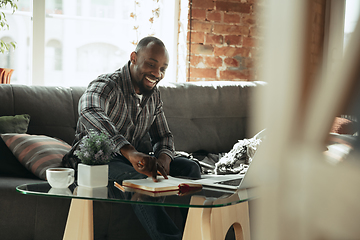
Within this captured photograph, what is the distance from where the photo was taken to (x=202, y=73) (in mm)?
3141

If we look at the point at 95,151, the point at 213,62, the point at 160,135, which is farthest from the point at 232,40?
the point at 95,151

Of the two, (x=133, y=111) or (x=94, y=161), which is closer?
(x=94, y=161)

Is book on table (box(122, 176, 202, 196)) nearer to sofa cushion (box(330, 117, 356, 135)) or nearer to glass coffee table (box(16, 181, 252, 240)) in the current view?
glass coffee table (box(16, 181, 252, 240))

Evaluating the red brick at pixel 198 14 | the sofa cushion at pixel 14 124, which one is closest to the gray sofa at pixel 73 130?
the sofa cushion at pixel 14 124

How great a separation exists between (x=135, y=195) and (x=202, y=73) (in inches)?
84.6

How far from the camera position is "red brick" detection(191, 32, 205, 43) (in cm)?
311

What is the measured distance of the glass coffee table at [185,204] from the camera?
1.01 metres

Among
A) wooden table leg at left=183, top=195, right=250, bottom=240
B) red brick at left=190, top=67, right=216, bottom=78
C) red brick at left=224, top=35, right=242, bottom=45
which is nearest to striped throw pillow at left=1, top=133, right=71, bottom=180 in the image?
wooden table leg at left=183, top=195, right=250, bottom=240

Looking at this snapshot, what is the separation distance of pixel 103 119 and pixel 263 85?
1.55 m

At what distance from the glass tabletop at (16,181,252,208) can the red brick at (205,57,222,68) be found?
2038 mm

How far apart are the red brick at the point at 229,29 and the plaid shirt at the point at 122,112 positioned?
1307 millimetres

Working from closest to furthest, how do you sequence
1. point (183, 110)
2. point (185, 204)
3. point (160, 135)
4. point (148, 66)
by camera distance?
point (185, 204) → point (148, 66) → point (160, 135) → point (183, 110)

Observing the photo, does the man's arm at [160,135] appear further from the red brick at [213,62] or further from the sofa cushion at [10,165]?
the red brick at [213,62]

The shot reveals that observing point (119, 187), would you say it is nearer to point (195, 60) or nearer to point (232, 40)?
point (195, 60)
